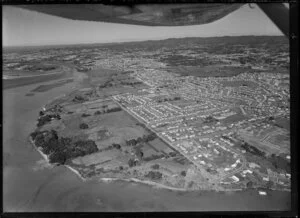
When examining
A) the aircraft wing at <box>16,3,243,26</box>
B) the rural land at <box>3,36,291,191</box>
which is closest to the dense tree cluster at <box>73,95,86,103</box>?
the rural land at <box>3,36,291,191</box>

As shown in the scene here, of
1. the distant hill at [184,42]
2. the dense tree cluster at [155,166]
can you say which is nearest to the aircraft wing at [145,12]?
the distant hill at [184,42]

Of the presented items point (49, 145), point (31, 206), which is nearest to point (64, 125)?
point (49, 145)

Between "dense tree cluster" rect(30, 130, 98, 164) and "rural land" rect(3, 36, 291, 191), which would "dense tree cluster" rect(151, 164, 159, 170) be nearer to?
"rural land" rect(3, 36, 291, 191)

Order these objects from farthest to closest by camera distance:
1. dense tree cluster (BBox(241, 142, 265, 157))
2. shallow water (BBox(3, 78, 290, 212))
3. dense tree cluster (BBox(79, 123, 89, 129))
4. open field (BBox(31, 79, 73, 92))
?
open field (BBox(31, 79, 73, 92)) < dense tree cluster (BBox(79, 123, 89, 129)) < dense tree cluster (BBox(241, 142, 265, 157)) < shallow water (BBox(3, 78, 290, 212))

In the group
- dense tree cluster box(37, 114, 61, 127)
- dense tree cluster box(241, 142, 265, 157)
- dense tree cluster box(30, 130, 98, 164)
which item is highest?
dense tree cluster box(37, 114, 61, 127)

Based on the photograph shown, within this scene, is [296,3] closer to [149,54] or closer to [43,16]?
[149,54]
